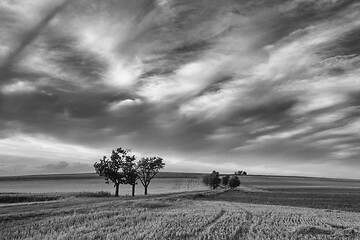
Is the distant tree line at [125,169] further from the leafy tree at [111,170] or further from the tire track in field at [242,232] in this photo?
the tire track in field at [242,232]

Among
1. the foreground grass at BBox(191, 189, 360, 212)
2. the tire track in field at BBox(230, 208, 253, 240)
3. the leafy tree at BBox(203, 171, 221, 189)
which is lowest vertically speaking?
the foreground grass at BBox(191, 189, 360, 212)

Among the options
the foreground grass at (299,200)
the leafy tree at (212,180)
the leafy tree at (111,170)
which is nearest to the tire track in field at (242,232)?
the foreground grass at (299,200)

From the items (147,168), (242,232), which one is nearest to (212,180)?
(147,168)

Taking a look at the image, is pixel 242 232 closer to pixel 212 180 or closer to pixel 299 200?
pixel 299 200

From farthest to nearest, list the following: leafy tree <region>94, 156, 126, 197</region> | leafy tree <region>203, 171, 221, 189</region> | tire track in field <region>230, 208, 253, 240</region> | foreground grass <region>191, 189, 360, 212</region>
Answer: leafy tree <region>203, 171, 221, 189</region> < leafy tree <region>94, 156, 126, 197</region> < foreground grass <region>191, 189, 360, 212</region> < tire track in field <region>230, 208, 253, 240</region>

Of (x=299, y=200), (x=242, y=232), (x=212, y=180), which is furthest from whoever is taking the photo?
(x=212, y=180)

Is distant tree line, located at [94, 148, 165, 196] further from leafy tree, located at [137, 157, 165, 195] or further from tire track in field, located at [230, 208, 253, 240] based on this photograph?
tire track in field, located at [230, 208, 253, 240]

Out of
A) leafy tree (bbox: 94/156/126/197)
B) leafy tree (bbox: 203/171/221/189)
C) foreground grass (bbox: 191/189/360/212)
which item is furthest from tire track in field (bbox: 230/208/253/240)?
leafy tree (bbox: 203/171/221/189)

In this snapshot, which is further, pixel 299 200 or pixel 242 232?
pixel 299 200

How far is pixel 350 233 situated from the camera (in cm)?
2622

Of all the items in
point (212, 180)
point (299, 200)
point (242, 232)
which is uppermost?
point (212, 180)

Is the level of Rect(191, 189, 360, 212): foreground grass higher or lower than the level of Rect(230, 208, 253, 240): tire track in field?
lower

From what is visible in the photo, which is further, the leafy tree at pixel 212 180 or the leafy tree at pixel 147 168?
the leafy tree at pixel 212 180

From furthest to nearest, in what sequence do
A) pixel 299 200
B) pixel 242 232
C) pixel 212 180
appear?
pixel 212 180 → pixel 299 200 → pixel 242 232
